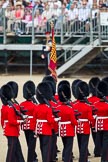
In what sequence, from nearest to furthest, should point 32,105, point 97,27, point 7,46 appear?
point 32,105 < point 97,27 < point 7,46

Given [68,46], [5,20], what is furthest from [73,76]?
[5,20]

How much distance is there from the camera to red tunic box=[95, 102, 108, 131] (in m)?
13.6

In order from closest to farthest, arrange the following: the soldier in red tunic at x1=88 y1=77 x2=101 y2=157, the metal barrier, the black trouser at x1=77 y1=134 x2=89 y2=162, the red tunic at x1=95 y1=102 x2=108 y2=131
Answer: the black trouser at x1=77 y1=134 x2=89 y2=162 < the red tunic at x1=95 y1=102 x2=108 y2=131 < the soldier in red tunic at x1=88 y1=77 x2=101 y2=157 < the metal barrier

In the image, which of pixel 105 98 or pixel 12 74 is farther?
pixel 12 74

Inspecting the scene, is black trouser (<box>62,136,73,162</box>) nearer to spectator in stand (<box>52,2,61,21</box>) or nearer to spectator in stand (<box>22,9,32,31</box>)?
spectator in stand (<box>52,2,61,21</box>)

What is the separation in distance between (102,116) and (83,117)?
16.1 inches

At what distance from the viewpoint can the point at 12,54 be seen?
93.5 feet

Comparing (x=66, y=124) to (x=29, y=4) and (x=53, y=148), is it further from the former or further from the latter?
(x=29, y=4)

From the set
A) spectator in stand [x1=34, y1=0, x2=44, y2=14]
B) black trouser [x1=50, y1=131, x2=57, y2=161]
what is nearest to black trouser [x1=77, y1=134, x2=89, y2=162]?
black trouser [x1=50, y1=131, x2=57, y2=161]

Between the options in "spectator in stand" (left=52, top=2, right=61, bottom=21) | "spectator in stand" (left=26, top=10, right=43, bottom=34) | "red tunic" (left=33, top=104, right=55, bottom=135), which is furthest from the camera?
"spectator in stand" (left=26, top=10, right=43, bottom=34)

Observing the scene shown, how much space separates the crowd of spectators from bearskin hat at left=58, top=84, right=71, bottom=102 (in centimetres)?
1260

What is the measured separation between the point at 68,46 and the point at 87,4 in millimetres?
1558

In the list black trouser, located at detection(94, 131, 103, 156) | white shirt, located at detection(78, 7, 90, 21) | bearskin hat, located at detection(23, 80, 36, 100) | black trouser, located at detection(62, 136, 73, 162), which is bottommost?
black trouser, located at detection(94, 131, 103, 156)

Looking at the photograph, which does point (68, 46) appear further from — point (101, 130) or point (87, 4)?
point (101, 130)
